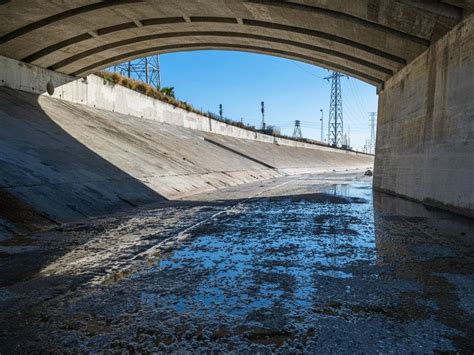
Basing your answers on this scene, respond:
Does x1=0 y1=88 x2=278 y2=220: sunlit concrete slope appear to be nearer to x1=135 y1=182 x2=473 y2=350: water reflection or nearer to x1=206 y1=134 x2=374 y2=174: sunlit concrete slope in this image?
x1=135 y1=182 x2=473 y2=350: water reflection

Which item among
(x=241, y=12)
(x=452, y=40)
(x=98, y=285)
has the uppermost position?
(x=241, y=12)

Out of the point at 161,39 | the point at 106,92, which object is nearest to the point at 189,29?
the point at 161,39

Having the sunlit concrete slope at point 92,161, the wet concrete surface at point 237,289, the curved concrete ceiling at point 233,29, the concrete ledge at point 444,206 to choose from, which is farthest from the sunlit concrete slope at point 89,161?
the concrete ledge at point 444,206

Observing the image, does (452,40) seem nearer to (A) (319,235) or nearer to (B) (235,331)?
(A) (319,235)

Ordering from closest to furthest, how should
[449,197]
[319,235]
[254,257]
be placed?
[254,257] → [319,235] → [449,197]

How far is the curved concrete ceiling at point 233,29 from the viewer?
1303cm

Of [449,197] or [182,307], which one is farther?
[449,197]

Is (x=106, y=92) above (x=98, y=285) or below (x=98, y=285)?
above

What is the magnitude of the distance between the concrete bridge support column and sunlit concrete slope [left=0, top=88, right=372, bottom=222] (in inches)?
351

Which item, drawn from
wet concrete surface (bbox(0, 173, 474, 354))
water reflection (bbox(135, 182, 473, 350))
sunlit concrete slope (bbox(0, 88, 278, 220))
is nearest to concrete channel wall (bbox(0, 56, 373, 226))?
sunlit concrete slope (bbox(0, 88, 278, 220))

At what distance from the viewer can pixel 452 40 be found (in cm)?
1195

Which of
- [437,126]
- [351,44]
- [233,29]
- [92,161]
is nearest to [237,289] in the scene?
[437,126]

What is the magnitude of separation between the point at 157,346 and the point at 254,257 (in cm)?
315

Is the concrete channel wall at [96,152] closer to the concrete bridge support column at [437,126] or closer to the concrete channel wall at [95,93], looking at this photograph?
the concrete channel wall at [95,93]
